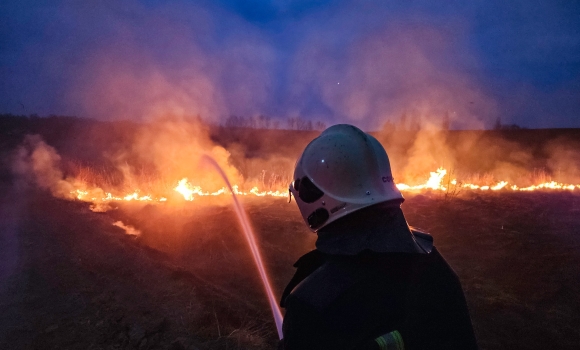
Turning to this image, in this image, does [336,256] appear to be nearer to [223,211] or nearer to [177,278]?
[177,278]

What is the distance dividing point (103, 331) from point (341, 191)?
14.6 feet

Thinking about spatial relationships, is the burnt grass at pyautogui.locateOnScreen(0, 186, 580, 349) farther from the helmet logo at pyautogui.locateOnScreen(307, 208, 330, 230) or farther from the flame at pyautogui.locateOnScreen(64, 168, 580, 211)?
the helmet logo at pyautogui.locateOnScreen(307, 208, 330, 230)

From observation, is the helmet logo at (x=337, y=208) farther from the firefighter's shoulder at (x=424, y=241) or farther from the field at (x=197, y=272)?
the field at (x=197, y=272)

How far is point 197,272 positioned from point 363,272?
5856 mm

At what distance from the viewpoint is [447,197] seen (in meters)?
11.8

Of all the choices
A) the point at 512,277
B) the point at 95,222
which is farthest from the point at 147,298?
the point at 512,277

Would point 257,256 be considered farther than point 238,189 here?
No

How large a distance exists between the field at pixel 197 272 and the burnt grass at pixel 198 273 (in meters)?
0.02

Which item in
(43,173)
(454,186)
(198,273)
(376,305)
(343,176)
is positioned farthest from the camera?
(454,186)

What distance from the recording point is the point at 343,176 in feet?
5.29

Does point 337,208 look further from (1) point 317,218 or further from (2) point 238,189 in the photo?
Answer: (2) point 238,189

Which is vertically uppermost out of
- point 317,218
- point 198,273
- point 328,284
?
point 317,218

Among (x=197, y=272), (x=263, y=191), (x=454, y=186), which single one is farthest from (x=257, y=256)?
(x=454, y=186)

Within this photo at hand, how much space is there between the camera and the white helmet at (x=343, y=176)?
156cm
